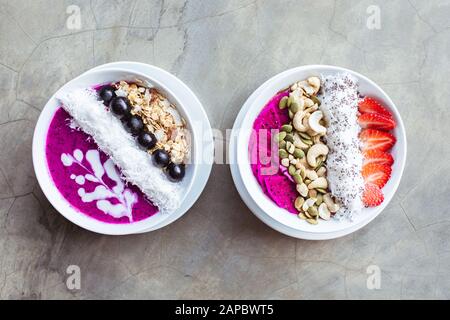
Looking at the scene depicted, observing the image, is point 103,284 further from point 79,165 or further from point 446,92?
point 446,92

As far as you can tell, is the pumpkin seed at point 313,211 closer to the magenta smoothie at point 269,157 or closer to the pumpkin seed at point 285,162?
the magenta smoothie at point 269,157

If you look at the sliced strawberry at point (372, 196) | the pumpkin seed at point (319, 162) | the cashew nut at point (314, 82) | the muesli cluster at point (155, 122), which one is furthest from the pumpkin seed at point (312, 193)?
the muesli cluster at point (155, 122)

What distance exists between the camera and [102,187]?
6.86 feet

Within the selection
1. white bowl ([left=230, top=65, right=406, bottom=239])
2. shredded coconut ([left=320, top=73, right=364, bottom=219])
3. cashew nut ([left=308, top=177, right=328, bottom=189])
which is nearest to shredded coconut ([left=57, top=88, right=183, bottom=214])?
white bowl ([left=230, top=65, right=406, bottom=239])

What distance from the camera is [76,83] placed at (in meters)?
2.03

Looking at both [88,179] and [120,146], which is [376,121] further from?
[88,179]

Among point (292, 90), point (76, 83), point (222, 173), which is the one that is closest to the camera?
point (76, 83)

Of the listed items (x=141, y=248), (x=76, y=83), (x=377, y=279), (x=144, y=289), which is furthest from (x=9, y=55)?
(x=377, y=279)

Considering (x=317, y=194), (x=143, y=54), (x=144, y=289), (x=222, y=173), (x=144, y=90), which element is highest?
(x=143, y=54)

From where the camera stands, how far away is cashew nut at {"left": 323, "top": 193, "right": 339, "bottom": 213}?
216 cm

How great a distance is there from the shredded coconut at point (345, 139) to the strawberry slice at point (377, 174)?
1.4 inches

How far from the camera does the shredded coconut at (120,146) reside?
200cm

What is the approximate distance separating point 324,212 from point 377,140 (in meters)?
0.38

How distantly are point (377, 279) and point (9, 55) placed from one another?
206cm
